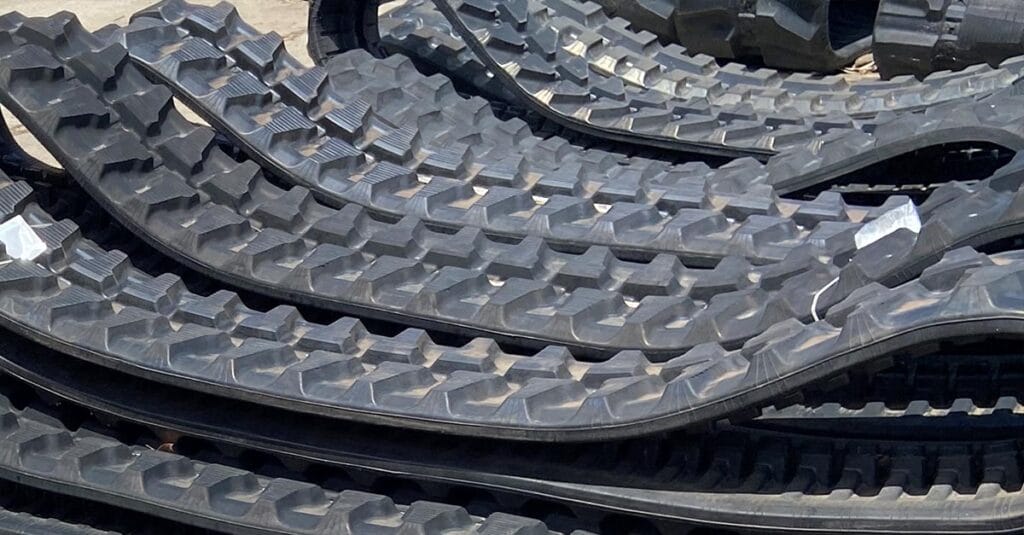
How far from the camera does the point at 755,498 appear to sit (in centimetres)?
279

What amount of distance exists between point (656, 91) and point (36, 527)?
295 cm

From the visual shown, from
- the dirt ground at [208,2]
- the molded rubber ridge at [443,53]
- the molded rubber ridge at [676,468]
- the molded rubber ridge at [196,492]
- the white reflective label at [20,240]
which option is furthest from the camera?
the dirt ground at [208,2]

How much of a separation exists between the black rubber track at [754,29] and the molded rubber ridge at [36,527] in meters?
3.82

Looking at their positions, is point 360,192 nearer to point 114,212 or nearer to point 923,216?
point 114,212

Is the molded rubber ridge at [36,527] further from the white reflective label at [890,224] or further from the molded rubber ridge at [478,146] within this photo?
the white reflective label at [890,224]

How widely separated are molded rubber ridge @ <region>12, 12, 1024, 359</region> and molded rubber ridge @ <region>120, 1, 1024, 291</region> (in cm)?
23

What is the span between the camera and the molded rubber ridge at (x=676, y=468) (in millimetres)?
2674

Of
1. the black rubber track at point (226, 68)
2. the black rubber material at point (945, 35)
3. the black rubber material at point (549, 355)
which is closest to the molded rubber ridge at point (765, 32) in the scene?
the black rubber material at point (945, 35)

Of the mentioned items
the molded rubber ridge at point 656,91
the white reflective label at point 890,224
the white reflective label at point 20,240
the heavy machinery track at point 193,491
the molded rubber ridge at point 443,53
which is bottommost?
the heavy machinery track at point 193,491

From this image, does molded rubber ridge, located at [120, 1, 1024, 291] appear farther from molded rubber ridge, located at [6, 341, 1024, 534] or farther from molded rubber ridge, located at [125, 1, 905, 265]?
molded rubber ridge, located at [6, 341, 1024, 534]

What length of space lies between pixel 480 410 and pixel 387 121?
5.51 ft

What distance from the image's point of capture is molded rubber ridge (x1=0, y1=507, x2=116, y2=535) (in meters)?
3.29

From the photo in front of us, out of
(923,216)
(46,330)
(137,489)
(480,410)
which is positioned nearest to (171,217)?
(46,330)

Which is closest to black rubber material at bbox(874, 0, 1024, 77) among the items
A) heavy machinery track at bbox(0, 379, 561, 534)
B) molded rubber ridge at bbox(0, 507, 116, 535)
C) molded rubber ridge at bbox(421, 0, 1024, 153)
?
molded rubber ridge at bbox(421, 0, 1024, 153)
